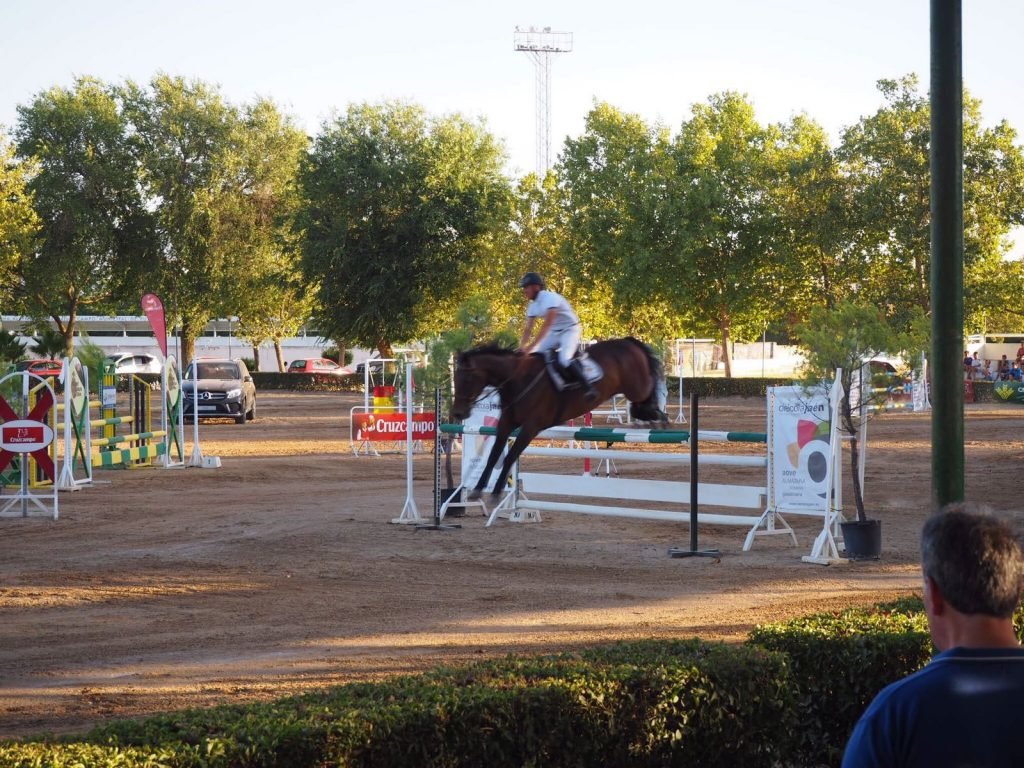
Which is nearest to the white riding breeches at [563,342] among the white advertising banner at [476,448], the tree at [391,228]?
the white advertising banner at [476,448]

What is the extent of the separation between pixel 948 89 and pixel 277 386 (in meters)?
54.2

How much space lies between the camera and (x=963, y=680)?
2129mm

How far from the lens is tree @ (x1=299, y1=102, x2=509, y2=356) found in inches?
1813

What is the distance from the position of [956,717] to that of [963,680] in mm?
69

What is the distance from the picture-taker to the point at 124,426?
106ft

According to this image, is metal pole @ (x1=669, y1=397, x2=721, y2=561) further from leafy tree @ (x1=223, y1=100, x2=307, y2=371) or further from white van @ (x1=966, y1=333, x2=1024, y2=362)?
white van @ (x1=966, y1=333, x2=1024, y2=362)

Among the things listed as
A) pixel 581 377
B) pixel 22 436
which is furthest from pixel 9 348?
pixel 581 377

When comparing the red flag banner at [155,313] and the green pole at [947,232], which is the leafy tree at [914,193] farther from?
the green pole at [947,232]

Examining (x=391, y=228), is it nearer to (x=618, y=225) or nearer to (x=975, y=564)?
(x=618, y=225)

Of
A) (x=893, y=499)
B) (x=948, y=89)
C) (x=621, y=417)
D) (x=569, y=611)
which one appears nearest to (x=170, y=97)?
(x=621, y=417)

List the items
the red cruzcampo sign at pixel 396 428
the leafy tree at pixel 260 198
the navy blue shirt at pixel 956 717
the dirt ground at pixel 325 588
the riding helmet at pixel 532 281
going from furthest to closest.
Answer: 1. the leafy tree at pixel 260 198
2. the red cruzcampo sign at pixel 396 428
3. the dirt ground at pixel 325 588
4. the riding helmet at pixel 532 281
5. the navy blue shirt at pixel 956 717

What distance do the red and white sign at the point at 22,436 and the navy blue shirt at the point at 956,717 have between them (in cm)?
1485

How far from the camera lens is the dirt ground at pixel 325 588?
777 cm

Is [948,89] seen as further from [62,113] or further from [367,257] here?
[62,113]
